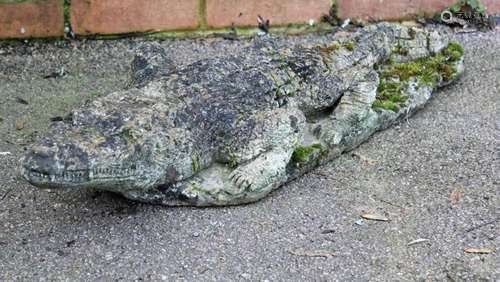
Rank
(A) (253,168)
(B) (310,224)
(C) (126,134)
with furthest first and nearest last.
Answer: (A) (253,168)
(B) (310,224)
(C) (126,134)

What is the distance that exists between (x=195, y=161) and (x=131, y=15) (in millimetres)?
1897

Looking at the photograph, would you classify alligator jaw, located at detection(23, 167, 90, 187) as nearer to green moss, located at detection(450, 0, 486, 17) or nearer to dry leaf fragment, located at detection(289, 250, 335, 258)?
dry leaf fragment, located at detection(289, 250, 335, 258)

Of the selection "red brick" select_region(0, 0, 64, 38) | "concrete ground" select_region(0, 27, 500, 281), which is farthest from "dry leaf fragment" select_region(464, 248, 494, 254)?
"red brick" select_region(0, 0, 64, 38)

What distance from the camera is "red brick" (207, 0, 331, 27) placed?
16.0 feet

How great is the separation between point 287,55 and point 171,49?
1.15 m

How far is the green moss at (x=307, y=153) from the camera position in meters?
3.43

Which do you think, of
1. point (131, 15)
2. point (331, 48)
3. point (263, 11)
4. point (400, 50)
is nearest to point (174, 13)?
point (131, 15)

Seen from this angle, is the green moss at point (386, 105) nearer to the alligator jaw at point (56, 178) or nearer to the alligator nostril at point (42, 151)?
the alligator jaw at point (56, 178)

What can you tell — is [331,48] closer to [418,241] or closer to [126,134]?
[418,241]

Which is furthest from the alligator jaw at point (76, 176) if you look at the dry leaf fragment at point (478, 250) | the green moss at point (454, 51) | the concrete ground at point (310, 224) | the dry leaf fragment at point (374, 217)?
the green moss at point (454, 51)

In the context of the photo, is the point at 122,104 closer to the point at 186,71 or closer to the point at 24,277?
the point at 186,71

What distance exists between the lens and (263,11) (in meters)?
4.95

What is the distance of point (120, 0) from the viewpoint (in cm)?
475

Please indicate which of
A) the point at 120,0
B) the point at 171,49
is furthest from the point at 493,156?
the point at 120,0
